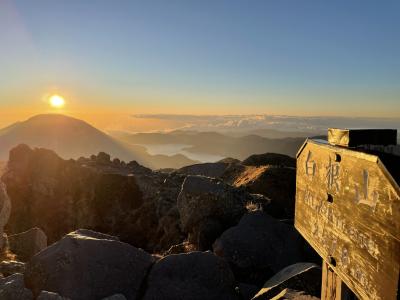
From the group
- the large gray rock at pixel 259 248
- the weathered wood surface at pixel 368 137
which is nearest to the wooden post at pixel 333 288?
the weathered wood surface at pixel 368 137

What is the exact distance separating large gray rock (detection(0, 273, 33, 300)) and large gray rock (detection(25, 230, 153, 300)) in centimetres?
53

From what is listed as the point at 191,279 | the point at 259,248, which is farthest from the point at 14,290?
the point at 259,248

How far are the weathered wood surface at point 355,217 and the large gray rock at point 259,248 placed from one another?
5196mm

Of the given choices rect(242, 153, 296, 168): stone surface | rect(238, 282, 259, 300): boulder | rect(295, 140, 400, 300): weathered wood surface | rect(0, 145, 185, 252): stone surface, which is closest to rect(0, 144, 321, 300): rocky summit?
rect(238, 282, 259, 300): boulder

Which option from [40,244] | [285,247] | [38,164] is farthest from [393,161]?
[38,164]

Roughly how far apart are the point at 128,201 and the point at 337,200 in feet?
107

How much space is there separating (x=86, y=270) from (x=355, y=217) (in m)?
6.42

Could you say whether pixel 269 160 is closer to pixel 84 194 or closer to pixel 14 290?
pixel 84 194

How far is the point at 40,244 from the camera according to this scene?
13070mm

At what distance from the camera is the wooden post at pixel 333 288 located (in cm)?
521

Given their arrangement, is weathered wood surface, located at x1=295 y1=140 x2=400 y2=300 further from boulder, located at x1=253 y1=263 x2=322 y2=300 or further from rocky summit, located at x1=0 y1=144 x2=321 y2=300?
rocky summit, located at x1=0 y1=144 x2=321 y2=300

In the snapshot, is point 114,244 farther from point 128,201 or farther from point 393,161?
point 128,201

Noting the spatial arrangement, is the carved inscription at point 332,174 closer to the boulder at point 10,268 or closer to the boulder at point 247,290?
the boulder at point 247,290

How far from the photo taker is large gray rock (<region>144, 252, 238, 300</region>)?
860 centimetres
